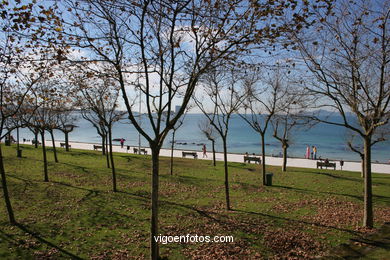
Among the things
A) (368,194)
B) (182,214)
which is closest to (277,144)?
(368,194)

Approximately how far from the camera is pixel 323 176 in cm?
1759

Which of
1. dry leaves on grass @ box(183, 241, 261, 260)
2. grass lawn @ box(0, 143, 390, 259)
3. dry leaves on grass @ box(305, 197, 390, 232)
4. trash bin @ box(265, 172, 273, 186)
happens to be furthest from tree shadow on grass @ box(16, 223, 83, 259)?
trash bin @ box(265, 172, 273, 186)

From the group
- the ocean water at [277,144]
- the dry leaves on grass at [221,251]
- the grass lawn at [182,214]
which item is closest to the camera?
the dry leaves on grass at [221,251]

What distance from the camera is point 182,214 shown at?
33.2ft

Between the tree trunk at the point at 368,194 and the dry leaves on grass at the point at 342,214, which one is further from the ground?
the tree trunk at the point at 368,194

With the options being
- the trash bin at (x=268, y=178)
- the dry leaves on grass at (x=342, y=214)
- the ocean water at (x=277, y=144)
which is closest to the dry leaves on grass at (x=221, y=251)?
the dry leaves on grass at (x=342, y=214)

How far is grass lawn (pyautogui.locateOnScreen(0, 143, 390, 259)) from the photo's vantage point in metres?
7.19

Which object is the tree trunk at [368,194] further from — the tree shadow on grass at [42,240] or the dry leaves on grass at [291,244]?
the tree shadow on grass at [42,240]

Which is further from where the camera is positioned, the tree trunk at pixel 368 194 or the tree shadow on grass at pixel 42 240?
the tree trunk at pixel 368 194

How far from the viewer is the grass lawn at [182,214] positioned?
7191 mm

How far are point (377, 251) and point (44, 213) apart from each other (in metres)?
10.5

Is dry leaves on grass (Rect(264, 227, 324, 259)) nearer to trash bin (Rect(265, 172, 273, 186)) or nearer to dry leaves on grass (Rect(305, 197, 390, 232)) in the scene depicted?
dry leaves on grass (Rect(305, 197, 390, 232))

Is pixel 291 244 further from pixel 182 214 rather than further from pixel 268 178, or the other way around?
pixel 268 178

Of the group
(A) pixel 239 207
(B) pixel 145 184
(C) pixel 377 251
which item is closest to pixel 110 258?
(A) pixel 239 207
